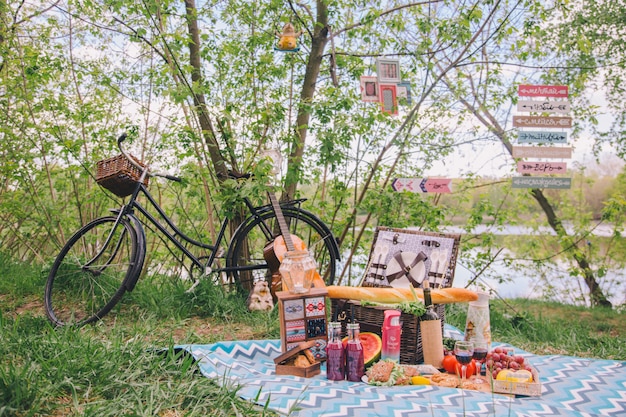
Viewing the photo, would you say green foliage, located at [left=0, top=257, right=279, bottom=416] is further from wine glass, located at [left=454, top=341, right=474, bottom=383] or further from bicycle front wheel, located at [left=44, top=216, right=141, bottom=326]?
wine glass, located at [left=454, top=341, right=474, bottom=383]

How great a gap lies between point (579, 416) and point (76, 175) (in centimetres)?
484

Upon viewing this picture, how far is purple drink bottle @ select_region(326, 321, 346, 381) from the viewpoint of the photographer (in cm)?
277

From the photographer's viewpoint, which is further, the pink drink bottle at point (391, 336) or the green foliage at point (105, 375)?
the pink drink bottle at point (391, 336)

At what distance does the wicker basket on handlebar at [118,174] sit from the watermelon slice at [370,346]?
172 cm

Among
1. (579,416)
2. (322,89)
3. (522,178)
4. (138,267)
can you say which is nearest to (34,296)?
(138,267)

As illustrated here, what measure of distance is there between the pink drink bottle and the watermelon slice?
9 cm

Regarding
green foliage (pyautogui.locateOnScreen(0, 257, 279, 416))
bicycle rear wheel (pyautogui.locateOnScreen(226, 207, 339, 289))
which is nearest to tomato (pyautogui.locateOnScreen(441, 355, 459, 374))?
green foliage (pyautogui.locateOnScreen(0, 257, 279, 416))

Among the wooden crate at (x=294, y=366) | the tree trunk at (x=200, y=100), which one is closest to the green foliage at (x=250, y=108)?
the tree trunk at (x=200, y=100)

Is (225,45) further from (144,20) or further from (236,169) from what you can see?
(236,169)

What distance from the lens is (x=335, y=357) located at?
2.77 m

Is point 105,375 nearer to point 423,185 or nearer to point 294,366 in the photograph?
point 294,366

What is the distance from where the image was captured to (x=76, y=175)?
5.52 m

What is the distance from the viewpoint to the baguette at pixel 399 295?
10.1 ft

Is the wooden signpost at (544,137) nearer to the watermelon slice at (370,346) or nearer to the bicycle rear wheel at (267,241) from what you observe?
the bicycle rear wheel at (267,241)
